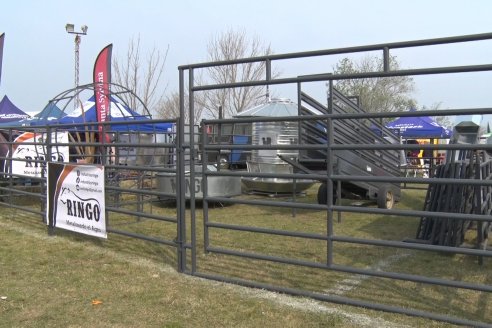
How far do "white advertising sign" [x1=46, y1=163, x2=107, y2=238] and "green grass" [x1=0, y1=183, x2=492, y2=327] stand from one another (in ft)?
0.99

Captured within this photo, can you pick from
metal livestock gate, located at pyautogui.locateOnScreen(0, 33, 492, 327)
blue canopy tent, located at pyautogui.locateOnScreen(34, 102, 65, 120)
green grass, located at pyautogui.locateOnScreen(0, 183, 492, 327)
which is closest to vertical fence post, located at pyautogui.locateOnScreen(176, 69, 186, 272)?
metal livestock gate, located at pyautogui.locateOnScreen(0, 33, 492, 327)

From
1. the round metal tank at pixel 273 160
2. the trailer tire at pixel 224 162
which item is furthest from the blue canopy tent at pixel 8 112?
the round metal tank at pixel 273 160

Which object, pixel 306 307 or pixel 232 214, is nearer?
pixel 306 307

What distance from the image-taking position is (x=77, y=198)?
6.66 meters

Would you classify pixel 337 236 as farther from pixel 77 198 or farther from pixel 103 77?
pixel 103 77

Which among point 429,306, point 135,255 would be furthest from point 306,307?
point 135,255

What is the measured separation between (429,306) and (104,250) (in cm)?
414

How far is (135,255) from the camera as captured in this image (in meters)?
6.23

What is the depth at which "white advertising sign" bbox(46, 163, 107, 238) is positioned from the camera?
247 inches

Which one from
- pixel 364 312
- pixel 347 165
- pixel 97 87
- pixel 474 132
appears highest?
pixel 97 87

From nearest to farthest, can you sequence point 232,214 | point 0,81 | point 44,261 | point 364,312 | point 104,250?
1. point 364,312
2. point 44,261
3. point 104,250
4. point 232,214
5. point 0,81

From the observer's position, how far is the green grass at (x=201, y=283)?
412 centimetres

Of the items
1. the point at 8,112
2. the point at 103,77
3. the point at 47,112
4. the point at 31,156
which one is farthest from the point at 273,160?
the point at 8,112

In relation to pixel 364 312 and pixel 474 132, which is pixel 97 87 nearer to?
pixel 474 132
